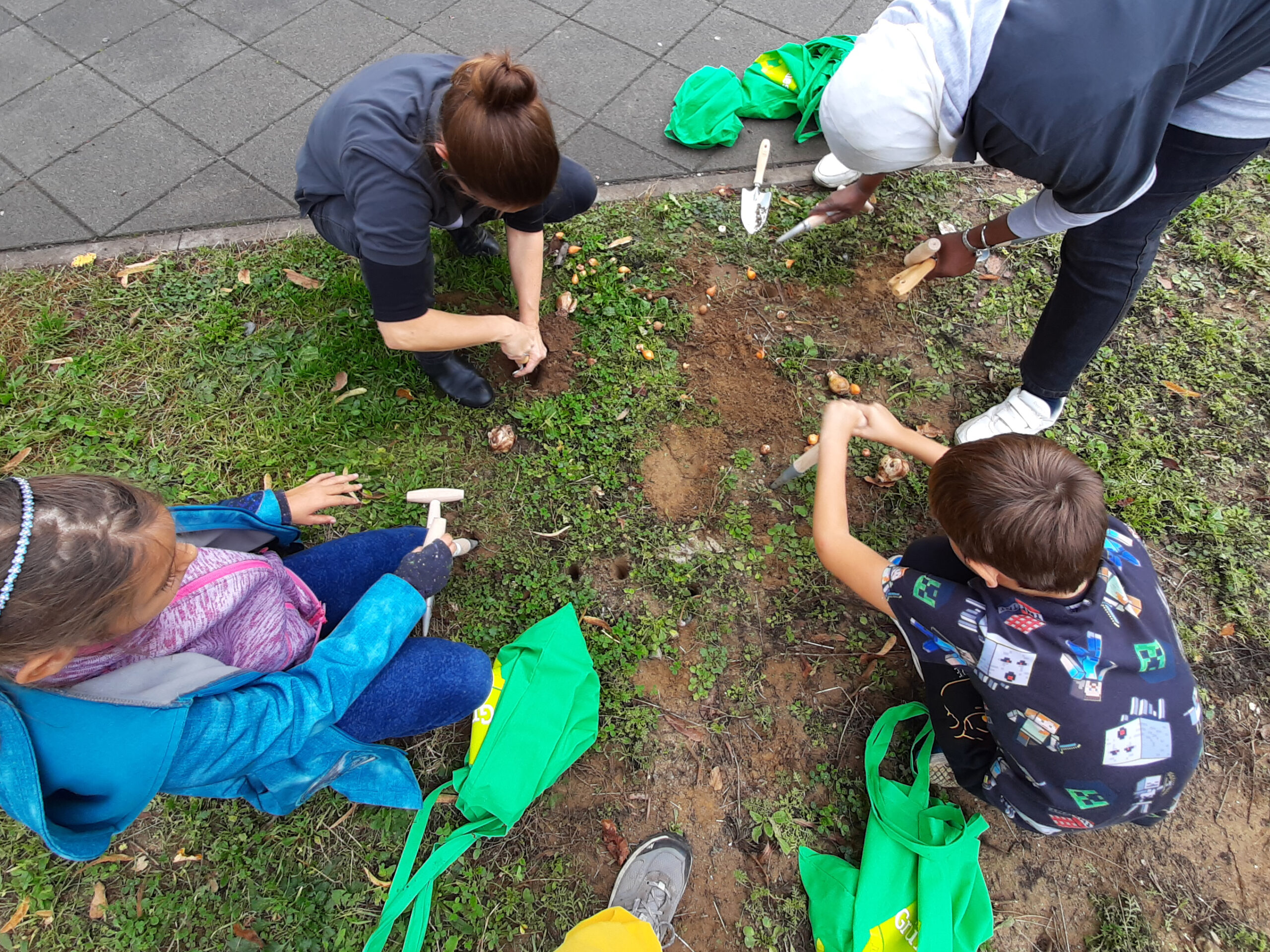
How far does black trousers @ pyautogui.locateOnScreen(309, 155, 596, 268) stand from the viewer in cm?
225

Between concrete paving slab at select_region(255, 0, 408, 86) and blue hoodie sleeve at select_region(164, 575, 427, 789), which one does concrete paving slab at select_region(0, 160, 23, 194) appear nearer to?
concrete paving slab at select_region(255, 0, 408, 86)

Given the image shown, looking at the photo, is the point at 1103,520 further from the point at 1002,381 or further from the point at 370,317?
the point at 370,317

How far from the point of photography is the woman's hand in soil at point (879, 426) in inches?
83.4

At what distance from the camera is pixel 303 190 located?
2.28m

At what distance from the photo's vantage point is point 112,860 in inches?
80.5

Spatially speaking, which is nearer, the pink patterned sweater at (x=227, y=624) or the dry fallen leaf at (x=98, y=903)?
the pink patterned sweater at (x=227, y=624)

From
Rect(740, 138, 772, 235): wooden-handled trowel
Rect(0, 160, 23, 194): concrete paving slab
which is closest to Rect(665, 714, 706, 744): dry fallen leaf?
Rect(740, 138, 772, 235): wooden-handled trowel

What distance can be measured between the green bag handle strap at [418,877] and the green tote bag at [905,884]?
101cm

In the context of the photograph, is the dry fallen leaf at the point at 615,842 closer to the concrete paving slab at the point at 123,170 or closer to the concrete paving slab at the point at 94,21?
the concrete paving slab at the point at 123,170

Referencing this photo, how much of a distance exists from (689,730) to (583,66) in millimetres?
3338

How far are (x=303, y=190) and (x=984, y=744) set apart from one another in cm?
276

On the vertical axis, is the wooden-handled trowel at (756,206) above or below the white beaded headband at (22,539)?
below

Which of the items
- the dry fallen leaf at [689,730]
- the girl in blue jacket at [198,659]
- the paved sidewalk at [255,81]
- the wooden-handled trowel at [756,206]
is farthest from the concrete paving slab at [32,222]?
the dry fallen leaf at [689,730]

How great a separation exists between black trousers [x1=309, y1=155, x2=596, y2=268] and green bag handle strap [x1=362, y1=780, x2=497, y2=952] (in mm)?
1714
